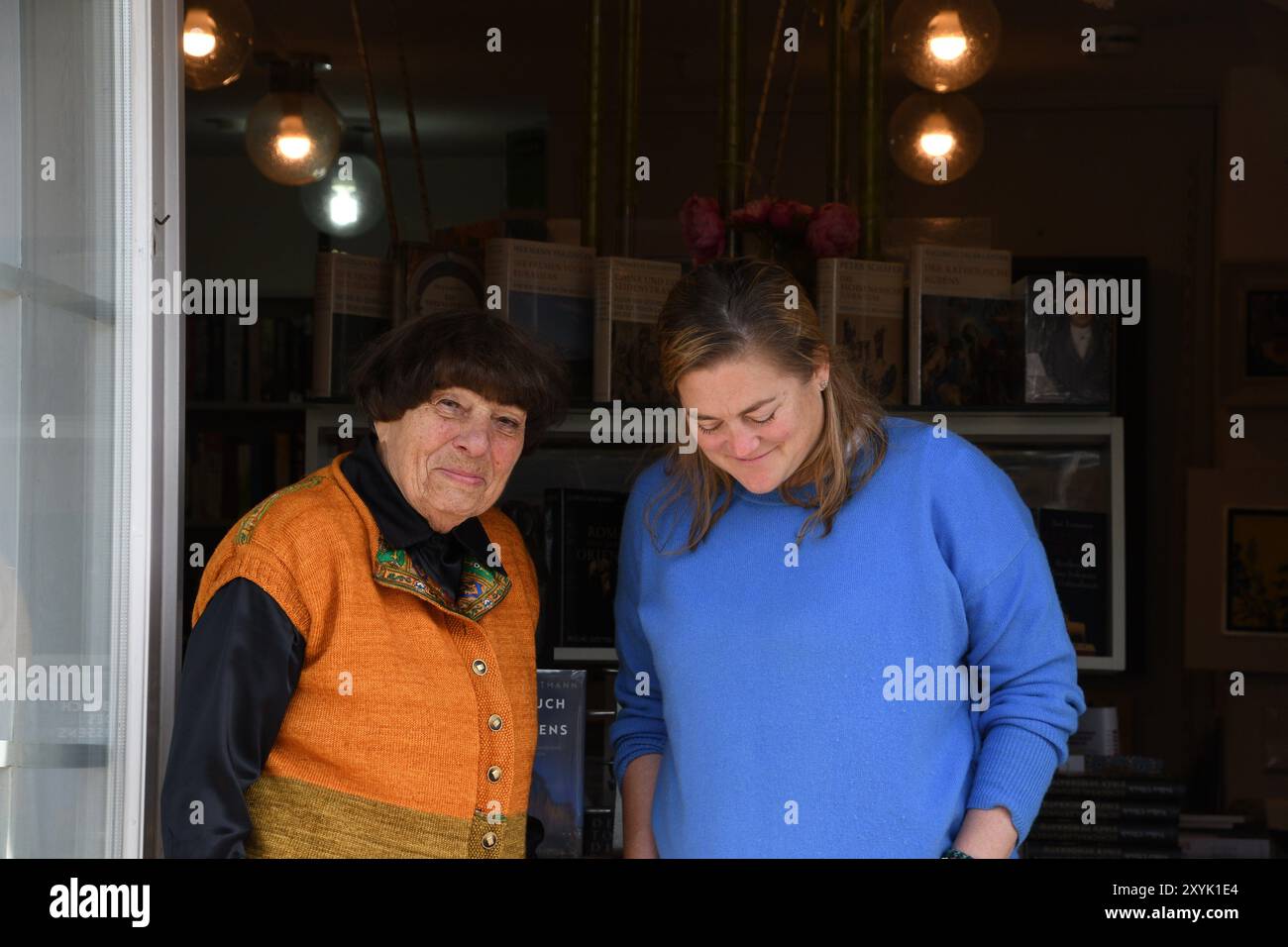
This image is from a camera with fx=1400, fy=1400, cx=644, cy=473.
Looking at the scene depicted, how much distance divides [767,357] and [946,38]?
1.64m

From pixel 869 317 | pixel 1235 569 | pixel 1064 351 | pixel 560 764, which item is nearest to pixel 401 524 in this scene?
pixel 560 764

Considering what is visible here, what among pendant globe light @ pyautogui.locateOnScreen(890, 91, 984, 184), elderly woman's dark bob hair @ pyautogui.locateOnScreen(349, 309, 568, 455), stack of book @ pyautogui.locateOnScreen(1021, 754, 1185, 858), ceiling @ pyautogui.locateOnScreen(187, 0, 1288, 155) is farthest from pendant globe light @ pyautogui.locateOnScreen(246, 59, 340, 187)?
stack of book @ pyautogui.locateOnScreen(1021, 754, 1185, 858)

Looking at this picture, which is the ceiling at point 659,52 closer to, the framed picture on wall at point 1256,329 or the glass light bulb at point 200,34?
the framed picture on wall at point 1256,329

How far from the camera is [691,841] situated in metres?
1.72

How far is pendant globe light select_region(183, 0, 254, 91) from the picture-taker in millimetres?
3186

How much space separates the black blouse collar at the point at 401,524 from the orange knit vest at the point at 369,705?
0.01 metres

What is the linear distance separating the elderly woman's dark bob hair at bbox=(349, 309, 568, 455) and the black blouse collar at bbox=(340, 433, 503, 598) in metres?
0.06

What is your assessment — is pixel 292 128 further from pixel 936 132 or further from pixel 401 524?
pixel 401 524

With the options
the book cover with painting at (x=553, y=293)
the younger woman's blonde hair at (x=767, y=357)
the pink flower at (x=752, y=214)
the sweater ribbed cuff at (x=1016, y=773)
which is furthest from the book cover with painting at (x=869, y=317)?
the sweater ribbed cuff at (x=1016, y=773)

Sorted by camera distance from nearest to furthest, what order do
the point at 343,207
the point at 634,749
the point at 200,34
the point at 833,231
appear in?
the point at 634,749
the point at 833,231
the point at 200,34
the point at 343,207

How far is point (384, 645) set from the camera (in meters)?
1.58

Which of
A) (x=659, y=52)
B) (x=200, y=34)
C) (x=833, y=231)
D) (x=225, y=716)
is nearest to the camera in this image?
(x=225, y=716)

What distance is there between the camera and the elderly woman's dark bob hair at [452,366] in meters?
1.66
